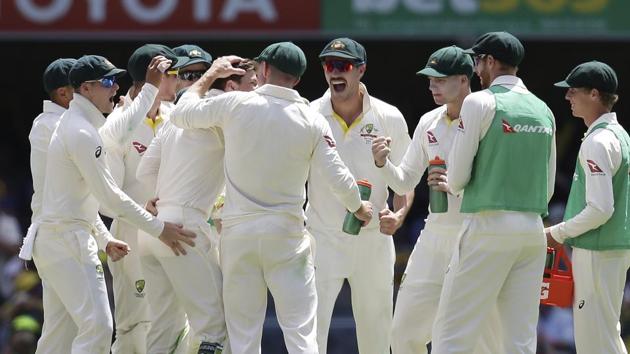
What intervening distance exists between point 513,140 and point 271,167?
1.22 meters

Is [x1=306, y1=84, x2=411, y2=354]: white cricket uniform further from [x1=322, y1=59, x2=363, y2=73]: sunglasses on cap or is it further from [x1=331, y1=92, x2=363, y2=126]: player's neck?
[x1=322, y1=59, x2=363, y2=73]: sunglasses on cap

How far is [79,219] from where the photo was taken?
7.43m

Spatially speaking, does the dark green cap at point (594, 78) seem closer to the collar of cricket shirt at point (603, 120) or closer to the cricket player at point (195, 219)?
the collar of cricket shirt at point (603, 120)

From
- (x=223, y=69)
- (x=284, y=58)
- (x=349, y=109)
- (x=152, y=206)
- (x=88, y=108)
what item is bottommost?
(x=152, y=206)

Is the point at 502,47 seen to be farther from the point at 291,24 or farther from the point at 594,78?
the point at 291,24

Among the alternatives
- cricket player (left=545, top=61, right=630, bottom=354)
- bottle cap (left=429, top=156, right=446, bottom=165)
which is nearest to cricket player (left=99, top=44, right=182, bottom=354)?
bottle cap (left=429, top=156, right=446, bottom=165)

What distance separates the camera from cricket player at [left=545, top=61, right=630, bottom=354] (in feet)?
24.5

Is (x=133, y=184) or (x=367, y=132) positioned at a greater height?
(x=367, y=132)

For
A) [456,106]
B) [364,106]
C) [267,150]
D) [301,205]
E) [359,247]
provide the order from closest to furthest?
[267,150], [301,205], [456,106], [359,247], [364,106]

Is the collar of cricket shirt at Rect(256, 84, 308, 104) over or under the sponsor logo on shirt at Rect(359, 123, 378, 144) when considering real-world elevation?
over

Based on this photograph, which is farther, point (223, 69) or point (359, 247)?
point (359, 247)

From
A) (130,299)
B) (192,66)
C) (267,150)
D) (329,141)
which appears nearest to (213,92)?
(192,66)

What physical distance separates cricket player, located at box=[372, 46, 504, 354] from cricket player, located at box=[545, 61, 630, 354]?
1.84ft

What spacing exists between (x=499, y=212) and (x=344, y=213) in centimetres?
138
